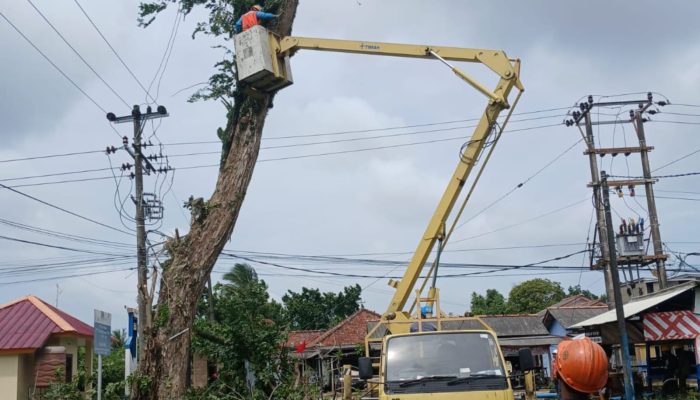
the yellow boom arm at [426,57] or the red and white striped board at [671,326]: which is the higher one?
the yellow boom arm at [426,57]

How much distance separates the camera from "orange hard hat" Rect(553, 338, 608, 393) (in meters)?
4.17

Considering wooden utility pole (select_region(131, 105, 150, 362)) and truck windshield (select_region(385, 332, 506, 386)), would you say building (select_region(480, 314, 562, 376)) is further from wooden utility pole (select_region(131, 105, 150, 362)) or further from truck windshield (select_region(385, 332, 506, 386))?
truck windshield (select_region(385, 332, 506, 386))

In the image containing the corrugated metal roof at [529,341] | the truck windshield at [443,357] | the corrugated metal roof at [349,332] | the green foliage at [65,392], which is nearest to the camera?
the truck windshield at [443,357]

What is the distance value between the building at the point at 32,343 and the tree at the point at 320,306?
35172 mm

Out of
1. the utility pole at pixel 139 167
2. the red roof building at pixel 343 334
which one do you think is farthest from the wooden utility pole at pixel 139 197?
the red roof building at pixel 343 334

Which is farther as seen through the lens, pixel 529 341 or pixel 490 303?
pixel 490 303

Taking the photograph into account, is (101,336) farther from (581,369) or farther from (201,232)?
(581,369)

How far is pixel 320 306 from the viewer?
57.1 metres

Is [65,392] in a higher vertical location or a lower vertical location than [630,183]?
lower

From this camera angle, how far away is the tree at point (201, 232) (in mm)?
10724

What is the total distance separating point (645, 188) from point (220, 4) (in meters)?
20.2

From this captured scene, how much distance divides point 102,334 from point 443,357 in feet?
19.4

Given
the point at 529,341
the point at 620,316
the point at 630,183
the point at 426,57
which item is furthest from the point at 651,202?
the point at 426,57

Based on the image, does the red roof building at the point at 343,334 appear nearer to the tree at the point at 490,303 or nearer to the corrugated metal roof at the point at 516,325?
the corrugated metal roof at the point at 516,325
